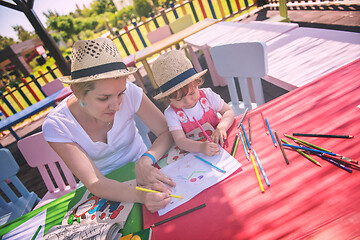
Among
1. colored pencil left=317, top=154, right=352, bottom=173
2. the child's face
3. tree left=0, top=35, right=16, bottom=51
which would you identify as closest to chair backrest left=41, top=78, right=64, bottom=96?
the child's face

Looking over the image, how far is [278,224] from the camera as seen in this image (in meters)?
0.68

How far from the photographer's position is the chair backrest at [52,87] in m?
5.65

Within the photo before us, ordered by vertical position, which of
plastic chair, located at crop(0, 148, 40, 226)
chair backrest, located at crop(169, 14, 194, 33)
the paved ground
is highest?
chair backrest, located at crop(169, 14, 194, 33)

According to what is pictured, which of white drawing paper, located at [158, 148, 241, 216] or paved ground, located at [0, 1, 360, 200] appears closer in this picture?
white drawing paper, located at [158, 148, 241, 216]

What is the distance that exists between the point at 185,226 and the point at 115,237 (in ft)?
0.98

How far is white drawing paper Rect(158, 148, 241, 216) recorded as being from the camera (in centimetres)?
93

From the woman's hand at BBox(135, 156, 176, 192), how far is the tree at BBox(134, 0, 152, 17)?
18.2m

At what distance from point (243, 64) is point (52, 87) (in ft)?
18.8

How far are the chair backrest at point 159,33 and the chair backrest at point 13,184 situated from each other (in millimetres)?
4783

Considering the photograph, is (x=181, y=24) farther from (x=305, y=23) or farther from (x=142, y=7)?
(x=142, y=7)

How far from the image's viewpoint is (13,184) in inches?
79.5

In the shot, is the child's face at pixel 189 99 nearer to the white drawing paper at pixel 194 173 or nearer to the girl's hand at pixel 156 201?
the white drawing paper at pixel 194 173

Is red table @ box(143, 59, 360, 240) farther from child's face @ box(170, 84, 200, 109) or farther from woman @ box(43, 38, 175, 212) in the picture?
child's face @ box(170, 84, 200, 109)

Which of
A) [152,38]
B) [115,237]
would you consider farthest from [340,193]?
[152,38]
